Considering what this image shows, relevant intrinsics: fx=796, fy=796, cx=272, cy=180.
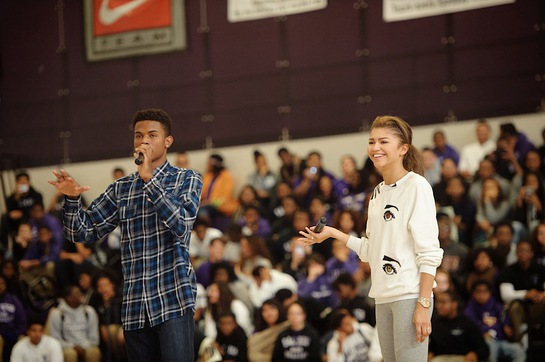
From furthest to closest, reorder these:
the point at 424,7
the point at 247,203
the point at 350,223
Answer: the point at 424,7 → the point at 247,203 → the point at 350,223

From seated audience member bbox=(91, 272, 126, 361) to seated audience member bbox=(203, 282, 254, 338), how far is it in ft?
3.04

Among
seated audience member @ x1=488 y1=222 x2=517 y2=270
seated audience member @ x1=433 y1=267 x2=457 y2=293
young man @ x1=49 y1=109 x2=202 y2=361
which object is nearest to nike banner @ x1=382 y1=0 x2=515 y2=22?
seated audience member @ x1=488 y1=222 x2=517 y2=270

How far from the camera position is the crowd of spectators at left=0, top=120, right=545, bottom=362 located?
729 cm

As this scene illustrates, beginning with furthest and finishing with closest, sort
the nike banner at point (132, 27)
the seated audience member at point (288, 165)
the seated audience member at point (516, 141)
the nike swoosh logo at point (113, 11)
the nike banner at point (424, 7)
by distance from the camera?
1. the nike swoosh logo at point (113, 11)
2. the nike banner at point (132, 27)
3. the seated audience member at point (288, 165)
4. the nike banner at point (424, 7)
5. the seated audience member at point (516, 141)

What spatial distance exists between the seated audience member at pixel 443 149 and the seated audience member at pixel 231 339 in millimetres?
3351

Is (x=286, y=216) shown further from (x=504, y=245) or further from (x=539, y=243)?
(x=539, y=243)

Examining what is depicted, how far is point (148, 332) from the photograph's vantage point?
354 cm

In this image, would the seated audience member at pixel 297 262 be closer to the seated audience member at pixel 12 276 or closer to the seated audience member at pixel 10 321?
the seated audience member at pixel 10 321

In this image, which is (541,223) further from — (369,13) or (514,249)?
(369,13)

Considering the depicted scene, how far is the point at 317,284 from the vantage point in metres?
8.12

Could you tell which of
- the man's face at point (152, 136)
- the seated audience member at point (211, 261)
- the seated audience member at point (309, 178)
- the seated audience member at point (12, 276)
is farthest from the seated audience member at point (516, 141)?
the man's face at point (152, 136)

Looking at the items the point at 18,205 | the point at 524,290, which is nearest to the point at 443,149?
the point at 524,290

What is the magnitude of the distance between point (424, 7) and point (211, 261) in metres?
4.31

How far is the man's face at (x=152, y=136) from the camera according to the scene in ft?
11.9
